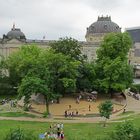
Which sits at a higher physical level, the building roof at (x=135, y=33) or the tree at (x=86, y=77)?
the building roof at (x=135, y=33)

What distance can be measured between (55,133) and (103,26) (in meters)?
80.9

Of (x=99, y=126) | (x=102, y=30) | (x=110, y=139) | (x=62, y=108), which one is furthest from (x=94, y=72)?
(x=102, y=30)

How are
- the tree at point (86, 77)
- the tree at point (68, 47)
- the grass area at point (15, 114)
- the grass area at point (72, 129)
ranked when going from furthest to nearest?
the tree at point (68, 47) → the tree at point (86, 77) → the grass area at point (15, 114) → the grass area at point (72, 129)

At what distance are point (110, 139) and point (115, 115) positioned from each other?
27559 mm

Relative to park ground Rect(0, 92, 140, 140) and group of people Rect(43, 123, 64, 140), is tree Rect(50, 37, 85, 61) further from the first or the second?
group of people Rect(43, 123, 64, 140)

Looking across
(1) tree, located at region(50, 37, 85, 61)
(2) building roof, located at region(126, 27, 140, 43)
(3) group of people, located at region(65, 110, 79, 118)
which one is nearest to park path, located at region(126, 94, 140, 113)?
(3) group of people, located at region(65, 110, 79, 118)

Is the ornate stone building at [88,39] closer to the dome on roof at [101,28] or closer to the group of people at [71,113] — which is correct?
the dome on roof at [101,28]

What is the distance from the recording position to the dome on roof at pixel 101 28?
12319 centimetres

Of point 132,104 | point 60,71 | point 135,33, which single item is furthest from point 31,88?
point 135,33

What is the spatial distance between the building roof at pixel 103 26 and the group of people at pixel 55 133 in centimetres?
7667

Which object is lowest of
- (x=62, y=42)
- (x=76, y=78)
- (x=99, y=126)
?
(x=99, y=126)

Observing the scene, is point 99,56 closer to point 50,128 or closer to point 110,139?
point 50,128

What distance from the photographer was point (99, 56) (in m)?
78.8

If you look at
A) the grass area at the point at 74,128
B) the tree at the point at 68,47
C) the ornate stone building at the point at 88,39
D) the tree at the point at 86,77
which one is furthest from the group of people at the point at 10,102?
the ornate stone building at the point at 88,39
